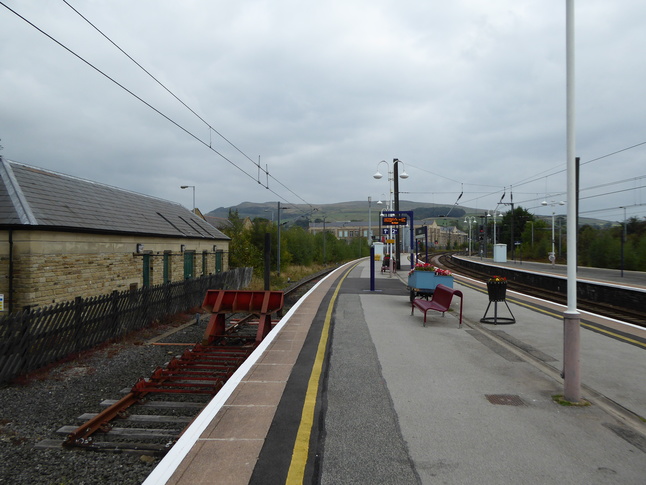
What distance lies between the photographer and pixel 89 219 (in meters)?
14.0

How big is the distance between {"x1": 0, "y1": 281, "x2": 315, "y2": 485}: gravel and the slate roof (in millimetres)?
4007

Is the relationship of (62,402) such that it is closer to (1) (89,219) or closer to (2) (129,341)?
(2) (129,341)

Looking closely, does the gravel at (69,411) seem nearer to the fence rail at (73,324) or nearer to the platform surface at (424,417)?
the fence rail at (73,324)

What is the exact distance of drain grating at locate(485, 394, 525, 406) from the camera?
5141mm

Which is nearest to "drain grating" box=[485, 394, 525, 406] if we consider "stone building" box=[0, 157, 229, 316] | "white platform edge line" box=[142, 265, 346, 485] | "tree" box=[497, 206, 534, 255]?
"white platform edge line" box=[142, 265, 346, 485]

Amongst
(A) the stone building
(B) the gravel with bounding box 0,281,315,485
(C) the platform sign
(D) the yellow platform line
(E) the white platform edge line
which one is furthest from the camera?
(C) the platform sign

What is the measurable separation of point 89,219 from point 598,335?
1413cm

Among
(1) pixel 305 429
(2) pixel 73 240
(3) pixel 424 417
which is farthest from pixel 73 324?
(3) pixel 424 417

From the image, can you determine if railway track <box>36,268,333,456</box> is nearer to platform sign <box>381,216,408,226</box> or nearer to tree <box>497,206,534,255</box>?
platform sign <box>381,216,408,226</box>

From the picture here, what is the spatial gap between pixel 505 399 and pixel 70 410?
19.4ft

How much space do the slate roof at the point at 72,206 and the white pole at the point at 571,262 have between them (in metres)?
11.6

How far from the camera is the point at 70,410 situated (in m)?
6.38

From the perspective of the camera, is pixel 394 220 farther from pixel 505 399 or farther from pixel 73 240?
pixel 505 399

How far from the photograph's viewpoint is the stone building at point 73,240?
1091 cm
